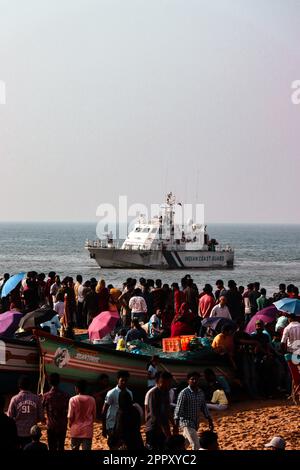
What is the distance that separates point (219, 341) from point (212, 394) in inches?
36.0

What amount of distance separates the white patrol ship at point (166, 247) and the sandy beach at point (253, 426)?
4640 cm

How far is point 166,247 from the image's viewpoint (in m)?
64.4

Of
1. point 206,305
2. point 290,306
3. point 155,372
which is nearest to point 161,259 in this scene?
point 206,305

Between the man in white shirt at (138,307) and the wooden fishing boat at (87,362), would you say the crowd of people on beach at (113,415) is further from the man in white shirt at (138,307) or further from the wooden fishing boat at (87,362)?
the man in white shirt at (138,307)

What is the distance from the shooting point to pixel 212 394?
15820 mm

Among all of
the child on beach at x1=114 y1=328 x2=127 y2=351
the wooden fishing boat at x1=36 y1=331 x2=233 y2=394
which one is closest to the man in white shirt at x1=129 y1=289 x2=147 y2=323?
the child on beach at x1=114 y1=328 x2=127 y2=351

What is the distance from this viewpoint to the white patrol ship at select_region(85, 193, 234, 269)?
63250mm

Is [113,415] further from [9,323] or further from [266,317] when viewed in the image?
[266,317]

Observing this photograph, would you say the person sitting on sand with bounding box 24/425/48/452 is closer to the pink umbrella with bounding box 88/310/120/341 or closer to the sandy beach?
the sandy beach

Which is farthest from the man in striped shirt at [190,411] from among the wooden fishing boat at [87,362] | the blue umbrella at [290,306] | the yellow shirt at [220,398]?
the blue umbrella at [290,306]

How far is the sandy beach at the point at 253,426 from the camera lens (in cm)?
1387
